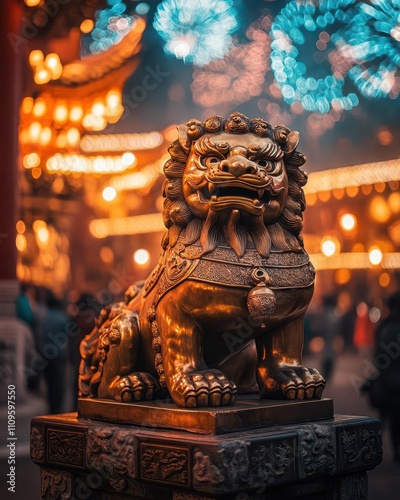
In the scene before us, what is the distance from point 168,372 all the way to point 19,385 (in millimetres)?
3967

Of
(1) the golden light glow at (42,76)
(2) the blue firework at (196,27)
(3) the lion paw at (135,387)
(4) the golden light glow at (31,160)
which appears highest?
(2) the blue firework at (196,27)

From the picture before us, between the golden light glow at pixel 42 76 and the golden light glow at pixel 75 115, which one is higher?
the golden light glow at pixel 42 76

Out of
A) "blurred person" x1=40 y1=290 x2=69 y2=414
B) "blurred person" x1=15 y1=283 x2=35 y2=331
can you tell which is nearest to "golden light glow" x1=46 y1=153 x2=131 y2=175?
"blurred person" x1=15 y1=283 x2=35 y2=331

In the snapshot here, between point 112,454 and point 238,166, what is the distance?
93 cm

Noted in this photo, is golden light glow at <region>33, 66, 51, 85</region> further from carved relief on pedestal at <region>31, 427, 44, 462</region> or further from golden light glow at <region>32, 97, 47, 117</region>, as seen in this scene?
carved relief on pedestal at <region>31, 427, 44, 462</region>

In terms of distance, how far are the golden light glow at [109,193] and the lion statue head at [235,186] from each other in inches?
230

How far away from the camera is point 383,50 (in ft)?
22.6

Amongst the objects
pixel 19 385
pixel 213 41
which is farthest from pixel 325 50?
pixel 19 385

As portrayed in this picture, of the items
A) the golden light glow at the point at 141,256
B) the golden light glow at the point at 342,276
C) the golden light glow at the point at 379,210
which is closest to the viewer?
the golden light glow at the point at 379,210

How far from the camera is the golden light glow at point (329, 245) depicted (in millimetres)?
7406

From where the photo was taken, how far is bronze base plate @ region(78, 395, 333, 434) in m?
2.04

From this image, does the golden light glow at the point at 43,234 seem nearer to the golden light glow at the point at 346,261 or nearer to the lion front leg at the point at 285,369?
the golden light glow at the point at 346,261

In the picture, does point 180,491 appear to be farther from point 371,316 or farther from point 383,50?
point 383,50

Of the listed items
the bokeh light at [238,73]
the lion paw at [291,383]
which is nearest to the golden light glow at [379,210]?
the bokeh light at [238,73]
